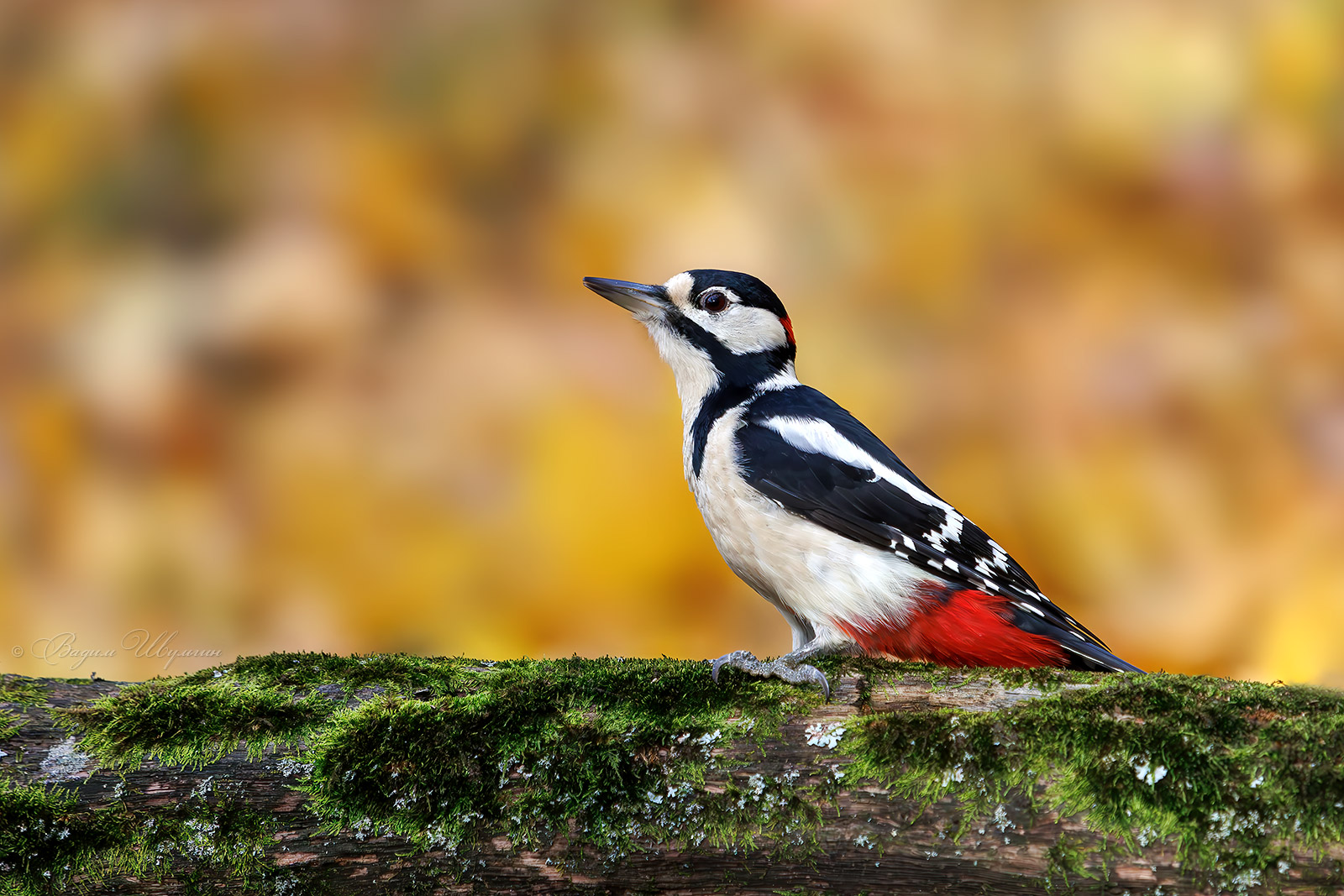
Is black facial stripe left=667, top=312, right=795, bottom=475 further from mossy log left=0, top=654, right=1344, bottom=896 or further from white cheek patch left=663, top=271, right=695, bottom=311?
mossy log left=0, top=654, right=1344, bottom=896

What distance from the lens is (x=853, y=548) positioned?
243 centimetres

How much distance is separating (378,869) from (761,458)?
1.29 meters

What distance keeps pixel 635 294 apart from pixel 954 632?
4.30ft

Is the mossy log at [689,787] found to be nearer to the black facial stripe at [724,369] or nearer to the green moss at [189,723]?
the green moss at [189,723]

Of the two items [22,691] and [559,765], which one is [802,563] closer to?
[559,765]

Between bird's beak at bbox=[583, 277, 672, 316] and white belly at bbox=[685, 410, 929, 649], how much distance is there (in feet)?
1.94

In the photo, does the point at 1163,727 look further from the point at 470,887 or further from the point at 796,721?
the point at 470,887

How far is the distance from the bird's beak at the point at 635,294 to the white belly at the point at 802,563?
59 centimetres

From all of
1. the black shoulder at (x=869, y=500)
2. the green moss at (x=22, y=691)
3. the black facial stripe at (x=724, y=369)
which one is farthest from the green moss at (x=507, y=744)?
the black facial stripe at (x=724, y=369)

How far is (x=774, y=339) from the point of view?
2.97 m

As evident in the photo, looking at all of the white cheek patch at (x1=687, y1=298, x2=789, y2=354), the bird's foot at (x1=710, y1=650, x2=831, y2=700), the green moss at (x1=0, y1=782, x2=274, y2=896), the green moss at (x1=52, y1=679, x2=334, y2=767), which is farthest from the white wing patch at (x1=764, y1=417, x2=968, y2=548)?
the green moss at (x1=0, y1=782, x2=274, y2=896)

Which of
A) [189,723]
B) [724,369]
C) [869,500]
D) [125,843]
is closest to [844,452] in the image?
[869,500]

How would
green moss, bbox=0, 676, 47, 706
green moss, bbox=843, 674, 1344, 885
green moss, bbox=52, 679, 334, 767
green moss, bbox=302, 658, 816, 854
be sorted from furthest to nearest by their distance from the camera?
green moss, bbox=0, 676, 47, 706, green moss, bbox=52, 679, 334, 767, green moss, bbox=302, 658, 816, 854, green moss, bbox=843, 674, 1344, 885

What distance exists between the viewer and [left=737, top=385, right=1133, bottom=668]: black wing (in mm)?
2406
